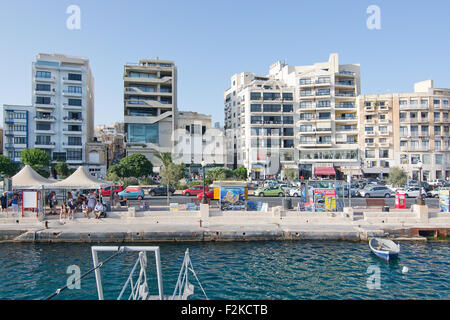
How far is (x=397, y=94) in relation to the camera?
6297 centimetres

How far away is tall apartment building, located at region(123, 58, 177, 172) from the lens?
68.5 meters

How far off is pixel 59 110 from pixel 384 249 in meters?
64.7

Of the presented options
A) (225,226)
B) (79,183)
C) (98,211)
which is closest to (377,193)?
(225,226)

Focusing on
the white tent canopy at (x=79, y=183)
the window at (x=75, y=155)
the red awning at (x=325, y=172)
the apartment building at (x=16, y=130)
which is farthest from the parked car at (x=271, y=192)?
the apartment building at (x=16, y=130)

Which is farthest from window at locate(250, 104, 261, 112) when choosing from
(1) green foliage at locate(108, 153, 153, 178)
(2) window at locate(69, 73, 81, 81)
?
(2) window at locate(69, 73, 81, 81)

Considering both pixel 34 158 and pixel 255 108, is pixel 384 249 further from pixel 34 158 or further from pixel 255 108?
pixel 34 158

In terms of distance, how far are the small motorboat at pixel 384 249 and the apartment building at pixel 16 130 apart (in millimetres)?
64399

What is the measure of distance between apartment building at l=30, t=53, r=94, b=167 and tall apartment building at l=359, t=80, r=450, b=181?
58415 mm

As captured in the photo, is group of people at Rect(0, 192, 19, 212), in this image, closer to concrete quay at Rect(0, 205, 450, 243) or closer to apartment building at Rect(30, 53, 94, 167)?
concrete quay at Rect(0, 205, 450, 243)

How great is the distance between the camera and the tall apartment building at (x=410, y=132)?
61344 mm

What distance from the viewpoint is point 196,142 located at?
73.4 m

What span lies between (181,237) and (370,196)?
27.5m

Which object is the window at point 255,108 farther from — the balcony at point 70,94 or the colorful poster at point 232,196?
the colorful poster at point 232,196
